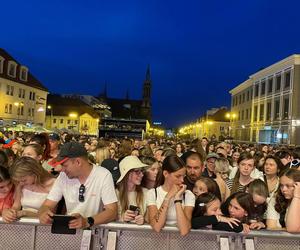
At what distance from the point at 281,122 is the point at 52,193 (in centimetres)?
5184

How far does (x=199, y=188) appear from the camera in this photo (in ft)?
17.9

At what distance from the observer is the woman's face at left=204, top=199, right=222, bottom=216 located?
4693mm

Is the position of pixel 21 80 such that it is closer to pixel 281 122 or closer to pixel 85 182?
pixel 281 122

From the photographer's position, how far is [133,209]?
14.2ft

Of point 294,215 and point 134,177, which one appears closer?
point 294,215

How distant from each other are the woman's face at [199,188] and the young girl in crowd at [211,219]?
59 cm

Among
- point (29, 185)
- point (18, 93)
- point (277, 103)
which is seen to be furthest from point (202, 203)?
point (18, 93)

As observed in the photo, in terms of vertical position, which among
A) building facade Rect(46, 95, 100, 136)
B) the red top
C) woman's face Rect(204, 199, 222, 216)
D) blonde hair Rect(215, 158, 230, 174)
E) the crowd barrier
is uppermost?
building facade Rect(46, 95, 100, 136)

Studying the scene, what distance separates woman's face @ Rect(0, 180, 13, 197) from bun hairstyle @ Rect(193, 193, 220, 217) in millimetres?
2269

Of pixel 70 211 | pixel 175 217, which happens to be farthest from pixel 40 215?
pixel 175 217

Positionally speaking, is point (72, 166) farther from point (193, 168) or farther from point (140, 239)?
point (193, 168)

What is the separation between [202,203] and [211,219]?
1.86 ft

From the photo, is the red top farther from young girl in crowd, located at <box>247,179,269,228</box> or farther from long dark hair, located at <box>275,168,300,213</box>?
long dark hair, located at <box>275,168,300,213</box>

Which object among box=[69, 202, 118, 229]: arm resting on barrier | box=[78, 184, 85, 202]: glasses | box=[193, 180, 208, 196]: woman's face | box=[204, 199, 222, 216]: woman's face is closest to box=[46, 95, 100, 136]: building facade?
box=[193, 180, 208, 196]: woman's face
